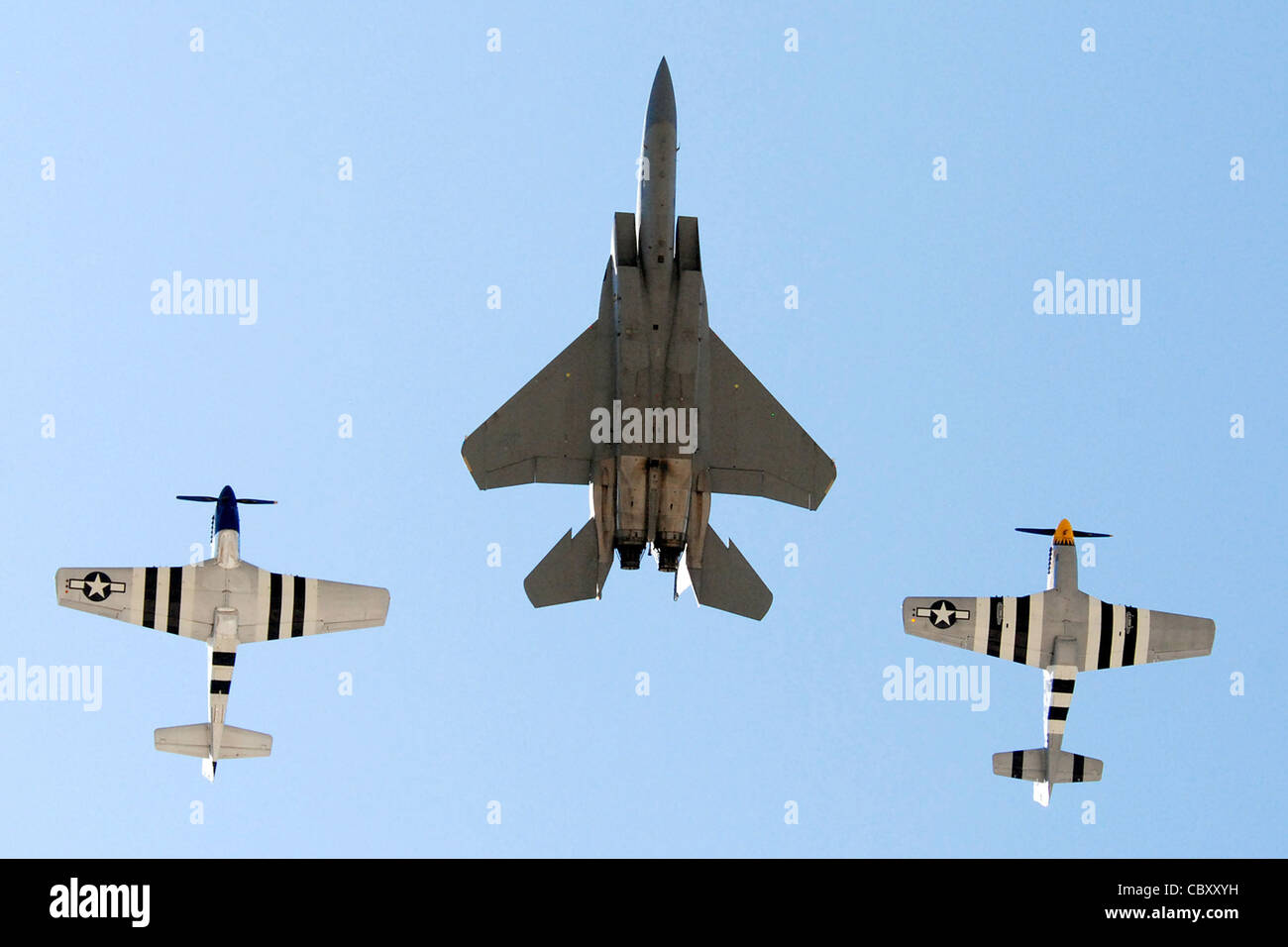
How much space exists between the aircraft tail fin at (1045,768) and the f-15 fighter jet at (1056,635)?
2 centimetres

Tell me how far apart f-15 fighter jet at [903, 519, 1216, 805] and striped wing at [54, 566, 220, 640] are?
15342mm

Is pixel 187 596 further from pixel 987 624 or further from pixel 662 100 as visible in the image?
pixel 987 624

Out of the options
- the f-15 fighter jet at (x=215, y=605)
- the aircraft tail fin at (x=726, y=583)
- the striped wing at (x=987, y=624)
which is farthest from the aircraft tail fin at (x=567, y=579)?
the striped wing at (x=987, y=624)

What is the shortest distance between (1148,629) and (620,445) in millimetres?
12508

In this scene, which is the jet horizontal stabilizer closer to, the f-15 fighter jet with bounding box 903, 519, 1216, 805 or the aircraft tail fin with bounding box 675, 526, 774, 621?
the aircraft tail fin with bounding box 675, 526, 774, 621

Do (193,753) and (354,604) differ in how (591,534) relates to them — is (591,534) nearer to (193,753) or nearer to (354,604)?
(354,604)

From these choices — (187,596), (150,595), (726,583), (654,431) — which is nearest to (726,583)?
(726,583)

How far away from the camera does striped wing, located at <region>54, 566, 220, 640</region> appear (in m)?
42.6

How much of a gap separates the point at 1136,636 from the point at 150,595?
2155 cm

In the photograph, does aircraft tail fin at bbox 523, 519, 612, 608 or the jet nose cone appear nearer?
the jet nose cone

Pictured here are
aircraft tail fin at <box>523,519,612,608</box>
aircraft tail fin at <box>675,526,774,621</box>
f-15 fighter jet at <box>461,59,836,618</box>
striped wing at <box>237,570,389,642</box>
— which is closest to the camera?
f-15 fighter jet at <box>461,59,836,618</box>

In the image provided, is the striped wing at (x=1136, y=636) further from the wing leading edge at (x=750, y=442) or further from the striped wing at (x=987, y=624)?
the wing leading edge at (x=750, y=442)

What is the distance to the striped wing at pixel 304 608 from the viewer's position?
43.0 m

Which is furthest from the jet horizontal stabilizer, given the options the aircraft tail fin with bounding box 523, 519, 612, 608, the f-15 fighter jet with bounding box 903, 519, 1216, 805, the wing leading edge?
the f-15 fighter jet with bounding box 903, 519, 1216, 805
